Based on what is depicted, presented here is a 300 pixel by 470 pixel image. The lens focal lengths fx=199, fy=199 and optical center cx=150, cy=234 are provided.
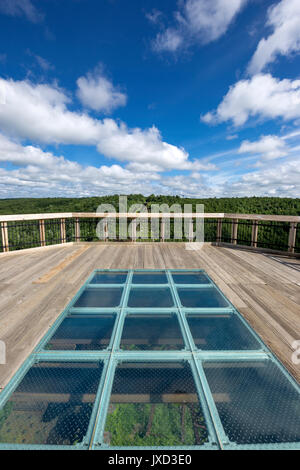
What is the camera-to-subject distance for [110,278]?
450cm

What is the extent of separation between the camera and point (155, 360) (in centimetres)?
209

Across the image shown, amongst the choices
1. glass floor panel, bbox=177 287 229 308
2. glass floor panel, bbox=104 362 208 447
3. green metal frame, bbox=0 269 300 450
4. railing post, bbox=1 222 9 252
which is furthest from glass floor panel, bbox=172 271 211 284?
railing post, bbox=1 222 9 252

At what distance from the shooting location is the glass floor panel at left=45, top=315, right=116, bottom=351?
2306mm

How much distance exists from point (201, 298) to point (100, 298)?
5.81 feet

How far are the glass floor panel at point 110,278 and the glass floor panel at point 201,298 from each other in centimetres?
132

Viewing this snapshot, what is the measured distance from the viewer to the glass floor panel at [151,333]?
232 cm

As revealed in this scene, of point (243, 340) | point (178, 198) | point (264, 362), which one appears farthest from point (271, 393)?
point (178, 198)

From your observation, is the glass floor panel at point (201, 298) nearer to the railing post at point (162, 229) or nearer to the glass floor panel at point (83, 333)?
the glass floor panel at point (83, 333)

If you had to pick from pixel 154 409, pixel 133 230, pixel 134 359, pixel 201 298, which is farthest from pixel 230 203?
pixel 154 409

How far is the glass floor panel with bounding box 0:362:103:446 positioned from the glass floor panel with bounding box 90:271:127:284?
2.27 meters

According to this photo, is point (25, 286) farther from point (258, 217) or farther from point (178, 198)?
point (178, 198)

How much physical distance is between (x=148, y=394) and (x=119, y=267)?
362 centimetres

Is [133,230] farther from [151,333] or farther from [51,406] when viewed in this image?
[51,406]

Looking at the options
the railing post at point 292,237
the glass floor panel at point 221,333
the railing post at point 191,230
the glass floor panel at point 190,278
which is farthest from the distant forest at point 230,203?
the glass floor panel at point 221,333
